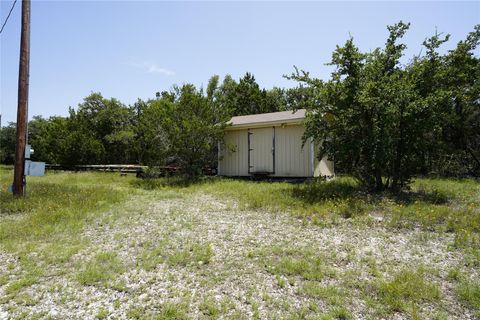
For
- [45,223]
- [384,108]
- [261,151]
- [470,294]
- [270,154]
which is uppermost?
[384,108]

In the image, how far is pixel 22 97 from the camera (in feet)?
23.1

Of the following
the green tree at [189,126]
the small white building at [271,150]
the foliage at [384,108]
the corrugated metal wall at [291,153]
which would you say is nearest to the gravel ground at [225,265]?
the foliage at [384,108]

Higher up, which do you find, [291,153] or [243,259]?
[291,153]

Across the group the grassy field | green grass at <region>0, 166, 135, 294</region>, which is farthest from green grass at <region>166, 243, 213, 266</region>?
green grass at <region>0, 166, 135, 294</region>

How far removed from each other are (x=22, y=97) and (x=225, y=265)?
265 inches

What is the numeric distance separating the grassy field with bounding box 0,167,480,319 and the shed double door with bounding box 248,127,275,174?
4.38 m

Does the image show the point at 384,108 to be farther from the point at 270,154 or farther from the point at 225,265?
the point at 225,265

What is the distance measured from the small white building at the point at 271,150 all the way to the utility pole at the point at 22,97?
6.91 meters

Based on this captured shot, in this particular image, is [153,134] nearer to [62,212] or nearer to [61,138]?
[62,212]

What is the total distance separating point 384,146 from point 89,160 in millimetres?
18287

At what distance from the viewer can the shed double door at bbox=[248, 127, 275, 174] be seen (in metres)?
11.4

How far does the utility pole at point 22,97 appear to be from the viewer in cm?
705

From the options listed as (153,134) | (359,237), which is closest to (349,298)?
(359,237)

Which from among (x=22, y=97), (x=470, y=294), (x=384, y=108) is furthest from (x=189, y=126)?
(x=470, y=294)
